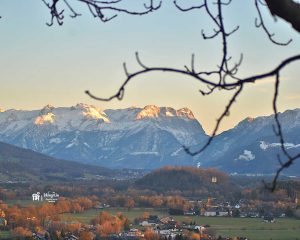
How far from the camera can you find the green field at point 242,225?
65.8 metres

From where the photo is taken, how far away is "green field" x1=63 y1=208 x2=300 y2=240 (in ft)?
216

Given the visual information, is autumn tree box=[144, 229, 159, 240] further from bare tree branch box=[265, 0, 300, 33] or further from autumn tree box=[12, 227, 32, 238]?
bare tree branch box=[265, 0, 300, 33]

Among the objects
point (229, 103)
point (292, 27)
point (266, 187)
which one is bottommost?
point (266, 187)

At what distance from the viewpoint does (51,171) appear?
200 m

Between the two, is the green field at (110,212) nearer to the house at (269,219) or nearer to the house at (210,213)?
the house at (210,213)

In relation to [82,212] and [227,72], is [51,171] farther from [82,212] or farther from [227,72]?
[227,72]

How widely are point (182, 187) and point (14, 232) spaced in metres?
73.7

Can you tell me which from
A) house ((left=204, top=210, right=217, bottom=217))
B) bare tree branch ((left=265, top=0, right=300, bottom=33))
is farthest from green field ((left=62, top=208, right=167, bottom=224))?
bare tree branch ((left=265, top=0, right=300, bottom=33))

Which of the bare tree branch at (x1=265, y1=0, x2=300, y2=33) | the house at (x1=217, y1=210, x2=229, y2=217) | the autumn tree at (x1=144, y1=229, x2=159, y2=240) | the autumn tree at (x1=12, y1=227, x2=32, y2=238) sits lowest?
the autumn tree at (x1=144, y1=229, x2=159, y2=240)

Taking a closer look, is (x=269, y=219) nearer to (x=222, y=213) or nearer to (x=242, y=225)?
(x=242, y=225)

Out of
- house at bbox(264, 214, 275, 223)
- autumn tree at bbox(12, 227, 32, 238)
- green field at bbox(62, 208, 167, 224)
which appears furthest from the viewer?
green field at bbox(62, 208, 167, 224)

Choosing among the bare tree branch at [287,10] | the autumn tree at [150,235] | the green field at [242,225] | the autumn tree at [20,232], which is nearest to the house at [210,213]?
the green field at [242,225]

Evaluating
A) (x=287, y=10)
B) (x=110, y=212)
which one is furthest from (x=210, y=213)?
(x=287, y=10)

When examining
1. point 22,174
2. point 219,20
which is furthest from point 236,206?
point 219,20
